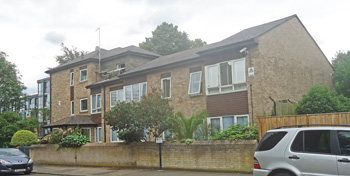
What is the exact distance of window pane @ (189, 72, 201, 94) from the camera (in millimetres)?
20734

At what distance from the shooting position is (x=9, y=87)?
42.6 meters

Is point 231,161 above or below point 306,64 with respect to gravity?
below

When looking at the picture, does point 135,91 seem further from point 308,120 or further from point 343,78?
point 308,120

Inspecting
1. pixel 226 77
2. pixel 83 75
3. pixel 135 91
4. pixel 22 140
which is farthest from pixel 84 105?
pixel 226 77

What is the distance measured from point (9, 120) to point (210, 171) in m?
23.4

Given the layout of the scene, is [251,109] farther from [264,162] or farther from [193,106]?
[264,162]

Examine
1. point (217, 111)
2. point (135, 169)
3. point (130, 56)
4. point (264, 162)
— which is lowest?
point (135, 169)

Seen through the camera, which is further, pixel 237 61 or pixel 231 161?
pixel 237 61

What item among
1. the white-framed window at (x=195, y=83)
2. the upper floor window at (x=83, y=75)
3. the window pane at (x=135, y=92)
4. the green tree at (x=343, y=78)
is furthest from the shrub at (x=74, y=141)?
the green tree at (x=343, y=78)

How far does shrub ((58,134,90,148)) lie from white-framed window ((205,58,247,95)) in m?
7.75

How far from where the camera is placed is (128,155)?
17.6 m

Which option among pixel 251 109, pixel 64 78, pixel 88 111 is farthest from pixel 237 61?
pixel 64 78

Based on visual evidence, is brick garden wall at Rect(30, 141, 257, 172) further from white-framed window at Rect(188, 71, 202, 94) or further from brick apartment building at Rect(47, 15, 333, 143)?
white-framed window at Rect(188, 71, 202, 94)

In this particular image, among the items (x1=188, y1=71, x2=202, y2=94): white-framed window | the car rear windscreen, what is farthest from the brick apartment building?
the car rear windscreen
